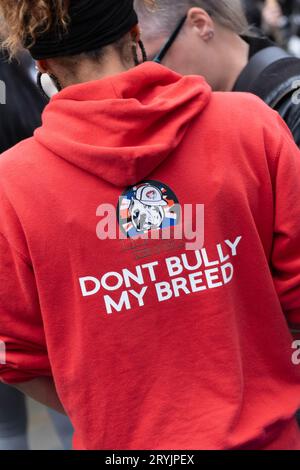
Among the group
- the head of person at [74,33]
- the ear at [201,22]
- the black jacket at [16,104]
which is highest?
the head of person at [74,33]

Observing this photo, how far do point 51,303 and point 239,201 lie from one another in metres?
0.43

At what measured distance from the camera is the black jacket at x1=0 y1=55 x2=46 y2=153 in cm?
280

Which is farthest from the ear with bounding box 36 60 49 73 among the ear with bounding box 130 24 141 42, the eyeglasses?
the eyeglasses

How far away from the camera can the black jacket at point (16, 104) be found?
2.80 meters

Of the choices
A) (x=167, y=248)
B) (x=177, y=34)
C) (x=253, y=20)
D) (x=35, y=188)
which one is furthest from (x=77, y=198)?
(x=253, y=20)

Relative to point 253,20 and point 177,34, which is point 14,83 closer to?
point 177,34

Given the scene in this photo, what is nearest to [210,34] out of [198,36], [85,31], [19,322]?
[198,36]

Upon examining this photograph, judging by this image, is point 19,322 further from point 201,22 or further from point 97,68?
point 201,22

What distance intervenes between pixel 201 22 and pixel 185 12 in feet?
0.21

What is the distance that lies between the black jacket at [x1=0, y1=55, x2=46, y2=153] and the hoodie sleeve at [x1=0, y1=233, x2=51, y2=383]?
4.09 ft

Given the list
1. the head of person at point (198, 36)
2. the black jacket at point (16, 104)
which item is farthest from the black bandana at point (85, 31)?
the black jacket at point (16, 104)

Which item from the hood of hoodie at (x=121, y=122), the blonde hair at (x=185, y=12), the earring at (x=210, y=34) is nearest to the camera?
the hood of hoodie at (x=121, y=122)

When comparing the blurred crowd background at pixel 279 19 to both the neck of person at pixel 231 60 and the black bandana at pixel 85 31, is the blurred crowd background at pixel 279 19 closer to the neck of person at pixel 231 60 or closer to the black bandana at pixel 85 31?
the neck of person at pixel 231 60

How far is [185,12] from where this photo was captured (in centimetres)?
244
